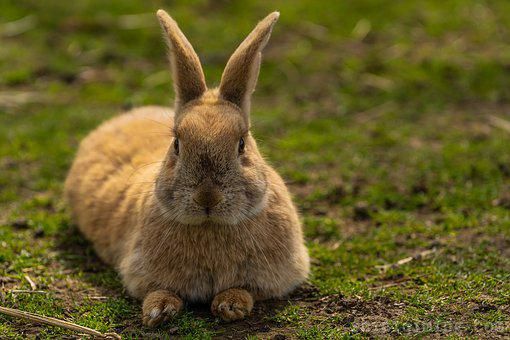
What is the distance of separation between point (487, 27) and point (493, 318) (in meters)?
6.90

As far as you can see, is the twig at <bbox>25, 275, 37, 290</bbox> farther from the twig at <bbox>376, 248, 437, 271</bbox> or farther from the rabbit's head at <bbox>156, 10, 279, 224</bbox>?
the twig at <bbox>376, 248, 437, 271</bbox>

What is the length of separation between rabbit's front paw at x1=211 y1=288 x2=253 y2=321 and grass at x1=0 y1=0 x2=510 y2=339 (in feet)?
0.24

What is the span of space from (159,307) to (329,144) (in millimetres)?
3736

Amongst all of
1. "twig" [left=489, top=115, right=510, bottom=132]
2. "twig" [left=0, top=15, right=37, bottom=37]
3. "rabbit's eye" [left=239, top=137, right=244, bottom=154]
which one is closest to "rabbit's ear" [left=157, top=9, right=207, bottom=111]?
"rabbit's eye" [left=239, top=137, right=244, bottom=154]

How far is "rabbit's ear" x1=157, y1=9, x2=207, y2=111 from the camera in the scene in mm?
5273

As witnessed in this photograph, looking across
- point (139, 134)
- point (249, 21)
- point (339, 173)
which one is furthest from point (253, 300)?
point (249, 21)

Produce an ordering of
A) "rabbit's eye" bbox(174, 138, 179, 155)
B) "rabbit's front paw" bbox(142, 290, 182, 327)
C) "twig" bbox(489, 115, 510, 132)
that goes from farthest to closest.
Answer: "twig" bbox(489, 115, 510, 132) → "rabbit's eye" bbox(174, 138, 179, 155) → "rabbit's front paw" bbox(142, 290, 182, 327)

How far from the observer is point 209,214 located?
458 cm

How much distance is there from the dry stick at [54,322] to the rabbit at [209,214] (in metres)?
0.29

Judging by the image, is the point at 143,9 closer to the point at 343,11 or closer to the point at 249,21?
the point at 249,21

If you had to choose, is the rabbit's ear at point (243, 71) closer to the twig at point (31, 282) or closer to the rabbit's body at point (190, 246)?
the rabbit's body at point (190, 246)

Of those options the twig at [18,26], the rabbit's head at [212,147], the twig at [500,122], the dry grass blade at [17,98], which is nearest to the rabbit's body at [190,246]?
the rabbit's head at [212,147]

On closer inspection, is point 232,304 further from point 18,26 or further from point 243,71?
point 18,26

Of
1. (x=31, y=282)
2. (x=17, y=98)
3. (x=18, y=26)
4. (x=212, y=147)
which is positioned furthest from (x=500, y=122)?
(x=18, y=26)
